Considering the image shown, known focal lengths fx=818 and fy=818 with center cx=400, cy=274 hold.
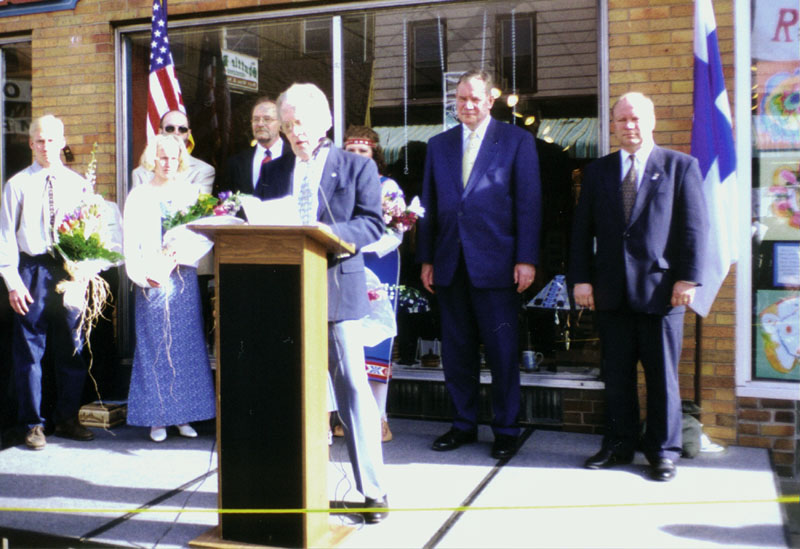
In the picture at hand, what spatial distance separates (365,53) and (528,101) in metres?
1.28

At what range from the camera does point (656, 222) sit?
4238 mm

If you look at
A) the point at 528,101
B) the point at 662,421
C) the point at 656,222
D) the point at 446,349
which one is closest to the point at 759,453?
the point at 662,421

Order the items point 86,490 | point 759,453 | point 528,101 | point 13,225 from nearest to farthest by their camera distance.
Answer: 1. point 86,490
2. point 759,453
3. point 13,225
4. point 528,101

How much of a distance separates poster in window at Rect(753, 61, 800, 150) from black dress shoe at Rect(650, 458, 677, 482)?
2.04 meters

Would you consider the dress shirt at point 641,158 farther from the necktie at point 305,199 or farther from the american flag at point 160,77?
the american flag at point 160,77

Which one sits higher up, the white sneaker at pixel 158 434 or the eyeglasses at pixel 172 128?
the eyeglasses at pixel 172 128

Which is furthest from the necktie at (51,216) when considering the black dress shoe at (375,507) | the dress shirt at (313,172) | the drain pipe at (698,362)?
the drain pipe at (698,362)

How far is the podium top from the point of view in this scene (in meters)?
3.01

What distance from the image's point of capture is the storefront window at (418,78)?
551cm

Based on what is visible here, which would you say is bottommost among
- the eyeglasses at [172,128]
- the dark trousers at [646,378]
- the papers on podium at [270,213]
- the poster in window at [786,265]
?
the dark trousers at [646,378]

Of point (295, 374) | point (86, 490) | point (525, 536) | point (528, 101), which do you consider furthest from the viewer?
point (528, 101)

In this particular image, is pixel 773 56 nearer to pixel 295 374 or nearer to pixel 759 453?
pixel 759 453

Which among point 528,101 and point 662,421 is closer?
point 662,421

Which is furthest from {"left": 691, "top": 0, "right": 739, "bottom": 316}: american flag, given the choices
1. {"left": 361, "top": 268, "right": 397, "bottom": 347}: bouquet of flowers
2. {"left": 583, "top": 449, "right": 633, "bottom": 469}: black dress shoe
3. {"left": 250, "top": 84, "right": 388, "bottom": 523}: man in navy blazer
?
{"left": 250, "top": 84, "right": 388, "bottom": 523}: man in navy blazer
